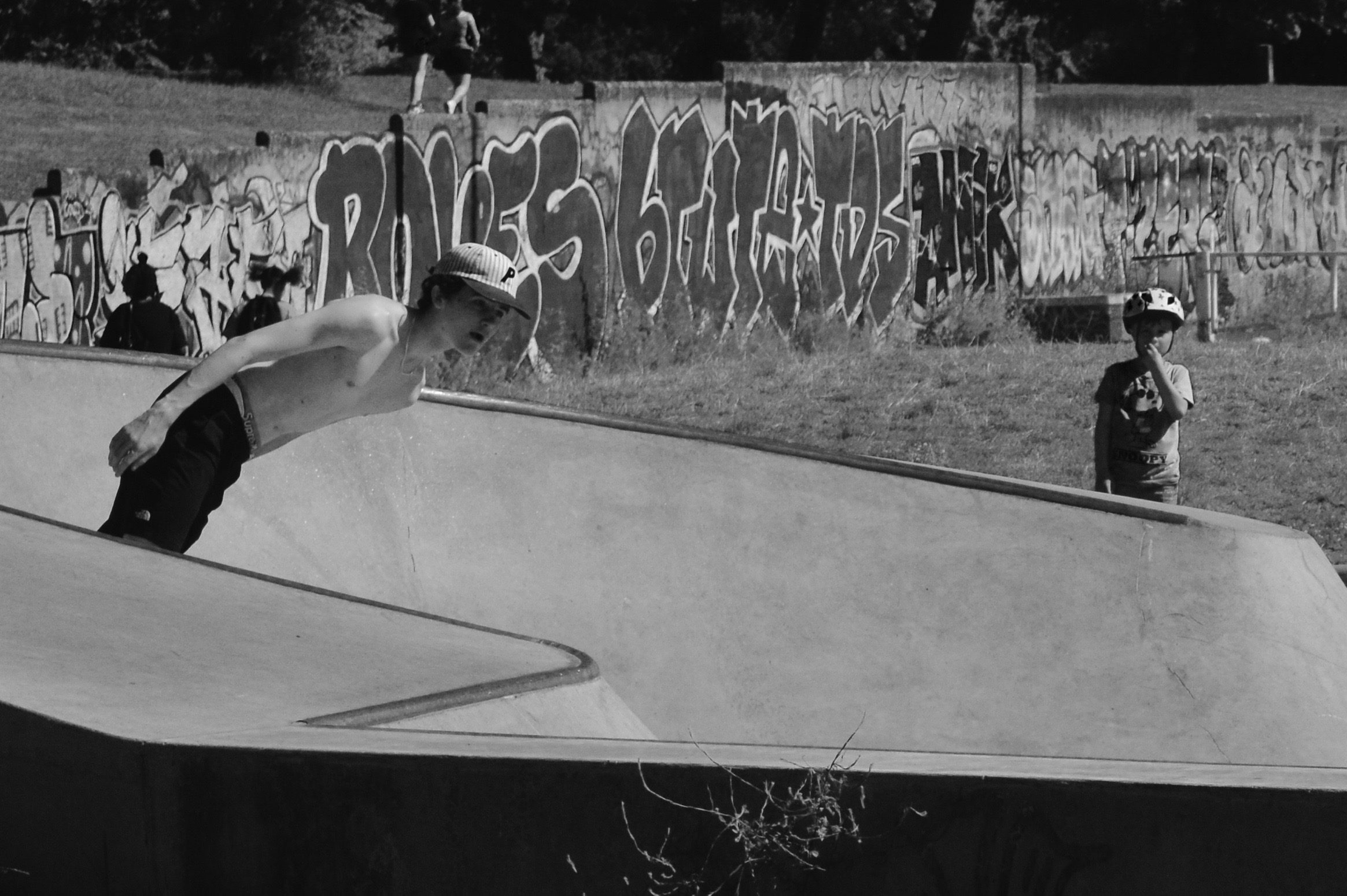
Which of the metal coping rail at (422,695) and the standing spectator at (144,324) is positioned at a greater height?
the standing spectator at (144,324)

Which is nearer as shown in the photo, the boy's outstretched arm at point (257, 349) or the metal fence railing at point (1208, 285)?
the boy's outstretched arm at point (257, 349)

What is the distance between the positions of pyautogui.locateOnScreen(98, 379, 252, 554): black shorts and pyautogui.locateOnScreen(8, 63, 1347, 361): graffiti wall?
620 centimetres

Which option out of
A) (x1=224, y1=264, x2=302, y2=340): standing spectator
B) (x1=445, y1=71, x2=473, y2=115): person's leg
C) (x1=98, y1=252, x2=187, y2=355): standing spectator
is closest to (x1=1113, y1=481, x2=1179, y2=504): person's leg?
(x1=224, y1=264, x2=302, y2=340): standing spectator

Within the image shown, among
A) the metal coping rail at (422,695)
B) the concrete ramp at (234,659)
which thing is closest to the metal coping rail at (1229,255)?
the metal coping rail at (422,695)

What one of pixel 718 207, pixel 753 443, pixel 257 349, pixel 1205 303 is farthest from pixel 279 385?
pixel 1205 303

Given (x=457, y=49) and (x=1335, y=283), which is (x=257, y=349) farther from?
(x=1335, y=283)

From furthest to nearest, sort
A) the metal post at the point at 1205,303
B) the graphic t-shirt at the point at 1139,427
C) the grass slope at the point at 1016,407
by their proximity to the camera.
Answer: the metal post at the point at 1205,303 → the grass slope at the point at 1016,407 → the graphic t-shirt at the point at 1139,427

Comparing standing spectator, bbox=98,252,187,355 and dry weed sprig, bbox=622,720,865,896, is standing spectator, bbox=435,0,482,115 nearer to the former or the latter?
standing spectator, bbox=98,252,187,355

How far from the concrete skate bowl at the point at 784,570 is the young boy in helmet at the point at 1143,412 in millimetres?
1182

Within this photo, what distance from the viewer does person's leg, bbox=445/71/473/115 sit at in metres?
15.2

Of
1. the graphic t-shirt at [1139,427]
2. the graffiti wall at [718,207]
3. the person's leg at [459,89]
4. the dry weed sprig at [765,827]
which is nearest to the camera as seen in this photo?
the dry weed sprig at [765,827]

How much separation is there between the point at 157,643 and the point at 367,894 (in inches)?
33.1

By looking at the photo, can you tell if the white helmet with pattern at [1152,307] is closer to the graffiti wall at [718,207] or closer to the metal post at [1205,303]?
the graffiti wall at [718,207]

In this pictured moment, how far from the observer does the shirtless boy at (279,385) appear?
4609 mm
